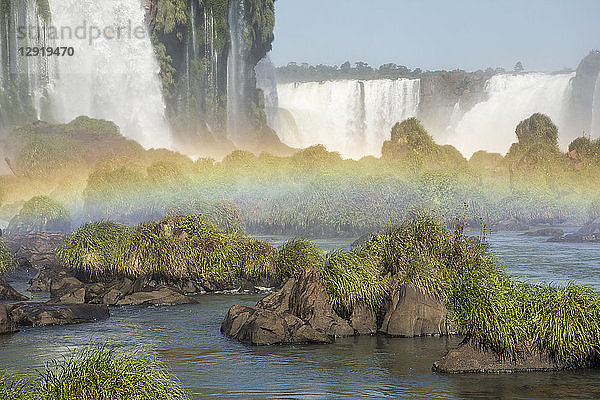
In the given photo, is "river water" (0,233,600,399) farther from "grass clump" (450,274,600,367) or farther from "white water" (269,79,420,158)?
"white water" (269,79,420,158)

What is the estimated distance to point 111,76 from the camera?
115 m

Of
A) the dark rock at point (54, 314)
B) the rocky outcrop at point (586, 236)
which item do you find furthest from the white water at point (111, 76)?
the dark rock at point (54, 314)

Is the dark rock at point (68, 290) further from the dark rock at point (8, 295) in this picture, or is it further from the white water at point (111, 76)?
the white water at point (111, 76)

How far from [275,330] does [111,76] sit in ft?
293

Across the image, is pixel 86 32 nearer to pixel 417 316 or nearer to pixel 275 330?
pixel 275 330

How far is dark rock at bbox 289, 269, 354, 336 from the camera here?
32.0 metres

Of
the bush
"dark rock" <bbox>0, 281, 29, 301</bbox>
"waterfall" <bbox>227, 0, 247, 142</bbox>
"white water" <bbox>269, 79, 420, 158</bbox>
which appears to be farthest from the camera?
"white water" <bbox>269, 79, 420, 158</bbox>

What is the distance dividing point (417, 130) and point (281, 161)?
1005 inches

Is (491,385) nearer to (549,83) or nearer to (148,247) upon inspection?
(148,247)

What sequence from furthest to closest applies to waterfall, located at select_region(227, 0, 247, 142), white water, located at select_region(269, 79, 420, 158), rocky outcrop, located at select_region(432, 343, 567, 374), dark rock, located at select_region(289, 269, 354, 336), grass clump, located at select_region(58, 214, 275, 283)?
white water, located at select_region(269, 79, 420, 158) → waterfall, located at select_region(227, 0, 247, 142) → grass clump, located at select_region(58, 214, 275, 283) → dark rock, located at select_region(289, 269, 354, 336) → rocky outcrop, located at select_region(432, 343, 567, 374)

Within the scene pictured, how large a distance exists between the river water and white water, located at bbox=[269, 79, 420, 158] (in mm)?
105919

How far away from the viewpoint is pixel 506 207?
10931cm

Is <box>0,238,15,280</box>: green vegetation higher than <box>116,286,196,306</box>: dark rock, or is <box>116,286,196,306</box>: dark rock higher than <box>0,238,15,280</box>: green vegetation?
<box>0,238,15,280</box>: green vegetation

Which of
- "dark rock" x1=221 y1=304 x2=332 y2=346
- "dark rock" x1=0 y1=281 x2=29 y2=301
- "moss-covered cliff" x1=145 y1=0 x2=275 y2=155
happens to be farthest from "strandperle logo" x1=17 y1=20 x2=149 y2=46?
"dark rock" x1=221 y1=304 x2=332 y2=346
